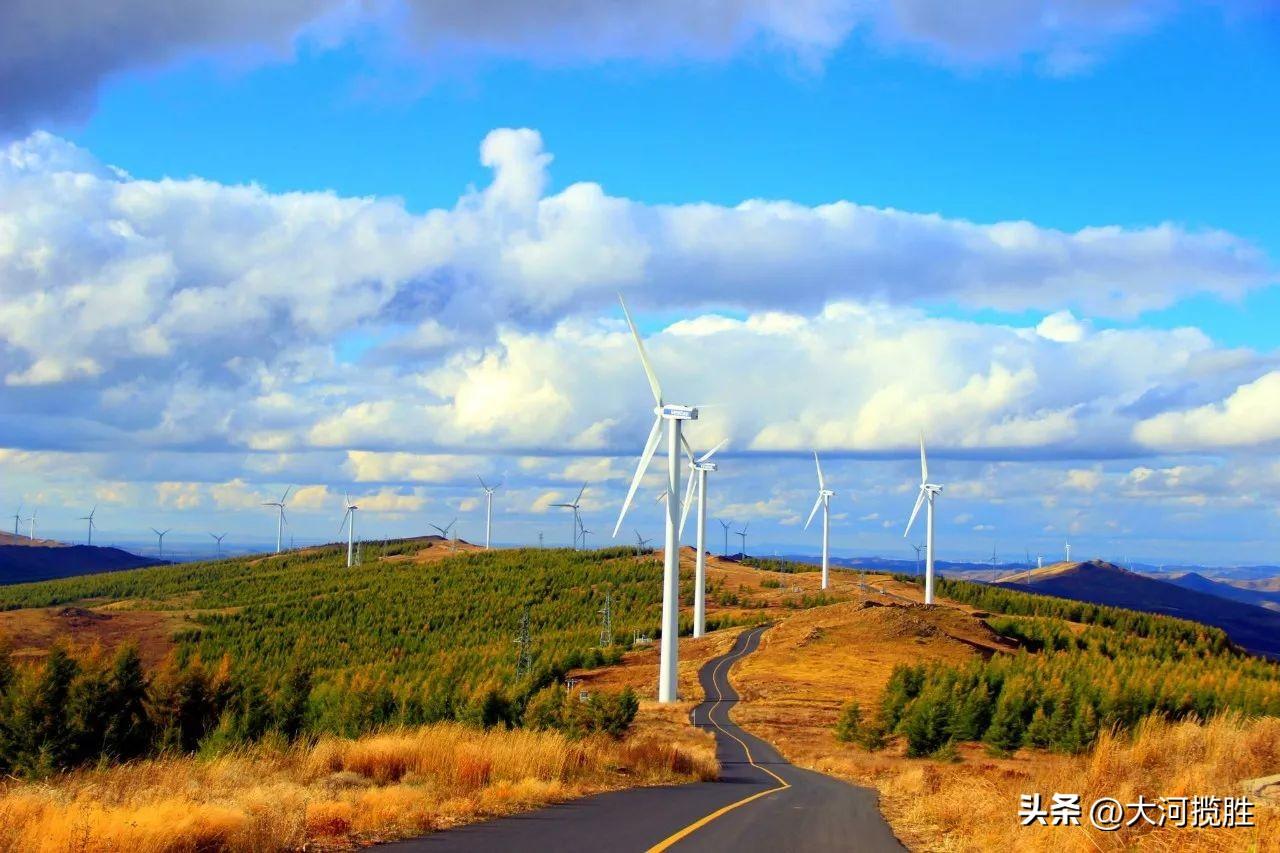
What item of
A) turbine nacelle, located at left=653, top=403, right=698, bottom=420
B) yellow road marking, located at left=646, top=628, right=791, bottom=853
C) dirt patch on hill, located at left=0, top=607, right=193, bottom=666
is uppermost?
turbine nacelle, located at left=653, top=403, right=698, bottom=420

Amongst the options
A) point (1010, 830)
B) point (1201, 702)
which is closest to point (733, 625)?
point (1201, 702)

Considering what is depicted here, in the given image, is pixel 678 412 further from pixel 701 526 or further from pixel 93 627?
pixel 93 627

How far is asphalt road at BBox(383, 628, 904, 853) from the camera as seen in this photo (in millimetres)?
13844

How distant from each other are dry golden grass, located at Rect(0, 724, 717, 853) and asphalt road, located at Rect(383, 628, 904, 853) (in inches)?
33.7

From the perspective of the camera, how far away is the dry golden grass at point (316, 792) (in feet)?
37.3

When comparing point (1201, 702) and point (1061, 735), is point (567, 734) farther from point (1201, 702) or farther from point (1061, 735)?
point (1201, 702)

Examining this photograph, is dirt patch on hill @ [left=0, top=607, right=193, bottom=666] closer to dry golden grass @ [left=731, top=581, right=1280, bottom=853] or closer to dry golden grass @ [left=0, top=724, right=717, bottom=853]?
dry golden grass @ [left=731, top=581, right=1280, bottom=853]

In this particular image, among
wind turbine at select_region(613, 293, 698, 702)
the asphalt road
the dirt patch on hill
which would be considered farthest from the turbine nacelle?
the dirt patch on hill

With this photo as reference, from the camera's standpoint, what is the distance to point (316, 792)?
15.5 metres

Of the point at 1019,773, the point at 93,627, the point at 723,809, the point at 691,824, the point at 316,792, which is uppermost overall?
the point at 316,792

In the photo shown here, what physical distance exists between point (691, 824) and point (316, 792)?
538 cm

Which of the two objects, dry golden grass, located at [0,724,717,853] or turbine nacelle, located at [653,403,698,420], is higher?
turbine nacelle, located at [653,403,698,420]

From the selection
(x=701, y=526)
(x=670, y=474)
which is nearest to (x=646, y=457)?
(x=670, y=474)

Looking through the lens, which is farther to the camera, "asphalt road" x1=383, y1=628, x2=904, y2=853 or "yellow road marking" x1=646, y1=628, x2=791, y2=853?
"yellow road marking" x1=646, y1=628, x2=791, y2=853
